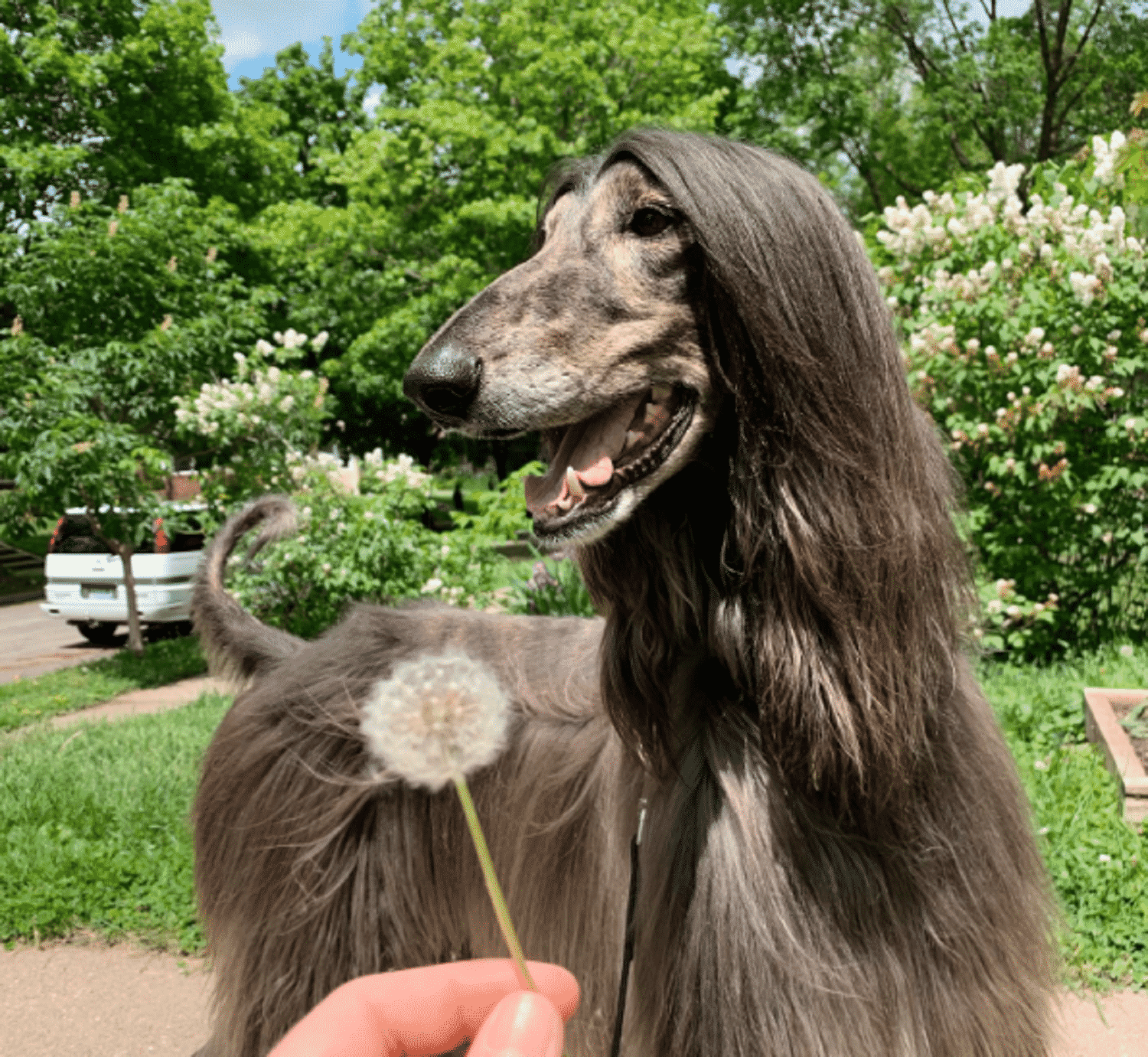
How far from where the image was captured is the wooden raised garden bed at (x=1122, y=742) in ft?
11.7

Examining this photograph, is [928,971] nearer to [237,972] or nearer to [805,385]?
[805,385]

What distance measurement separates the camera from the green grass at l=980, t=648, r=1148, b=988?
3.00m

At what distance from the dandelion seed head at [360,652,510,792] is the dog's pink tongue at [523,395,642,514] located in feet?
1.22

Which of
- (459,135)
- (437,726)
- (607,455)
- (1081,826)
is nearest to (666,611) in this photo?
(607,455)

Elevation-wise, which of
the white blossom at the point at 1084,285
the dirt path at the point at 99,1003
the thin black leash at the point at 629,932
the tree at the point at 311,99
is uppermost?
the tree at the point at 311,99

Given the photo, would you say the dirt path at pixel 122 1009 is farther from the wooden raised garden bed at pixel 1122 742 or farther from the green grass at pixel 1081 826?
the wooden raised garden bed at pixel 1122 742

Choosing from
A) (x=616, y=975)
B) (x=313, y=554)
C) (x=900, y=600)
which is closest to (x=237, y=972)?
(x=616, y=975)

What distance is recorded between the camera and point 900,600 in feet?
4.74

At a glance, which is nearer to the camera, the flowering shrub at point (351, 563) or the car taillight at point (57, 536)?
the flowering shrub at point (351, 563)

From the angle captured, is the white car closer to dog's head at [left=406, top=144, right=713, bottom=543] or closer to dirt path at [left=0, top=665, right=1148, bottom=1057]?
dirt path at [left=0, top=665, right=1148, bottom=1057]

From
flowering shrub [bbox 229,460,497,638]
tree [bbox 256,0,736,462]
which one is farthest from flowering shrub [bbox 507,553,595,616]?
tree [bbox 256,0,736,462]

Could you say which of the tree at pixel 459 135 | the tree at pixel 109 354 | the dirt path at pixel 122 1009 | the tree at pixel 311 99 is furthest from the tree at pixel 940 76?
the dirt path at pixel 122 1009

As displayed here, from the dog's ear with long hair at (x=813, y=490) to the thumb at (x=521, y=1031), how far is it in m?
0.78

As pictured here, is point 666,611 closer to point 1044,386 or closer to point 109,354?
point 1044,386
